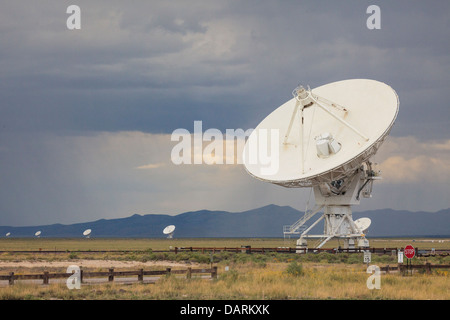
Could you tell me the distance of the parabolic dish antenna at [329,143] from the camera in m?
56.2

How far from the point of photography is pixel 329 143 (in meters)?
58.4

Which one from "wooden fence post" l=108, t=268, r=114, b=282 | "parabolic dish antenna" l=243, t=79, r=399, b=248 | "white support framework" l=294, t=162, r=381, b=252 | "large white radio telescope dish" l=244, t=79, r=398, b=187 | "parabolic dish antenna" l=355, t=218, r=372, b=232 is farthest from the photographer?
"parabolic dish antenna" l=355, t=218, r=372, b=232

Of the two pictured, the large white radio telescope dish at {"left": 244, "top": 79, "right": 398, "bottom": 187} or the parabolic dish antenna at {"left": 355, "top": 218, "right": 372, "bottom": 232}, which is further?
the parabolic dish antenna at {"left": 355, "top": 218, "right": 372, "bottom": 232}

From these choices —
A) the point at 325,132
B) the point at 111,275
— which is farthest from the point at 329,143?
the point at 111,275

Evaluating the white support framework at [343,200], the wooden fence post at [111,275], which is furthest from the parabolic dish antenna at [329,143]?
the wooden fence post at [111,275]

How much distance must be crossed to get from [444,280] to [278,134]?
29.7 metres

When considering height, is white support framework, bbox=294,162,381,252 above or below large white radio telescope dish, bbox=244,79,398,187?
below

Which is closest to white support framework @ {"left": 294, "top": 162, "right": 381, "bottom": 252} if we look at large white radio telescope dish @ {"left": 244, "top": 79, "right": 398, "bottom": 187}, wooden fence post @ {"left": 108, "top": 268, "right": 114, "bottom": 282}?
large white radio telescope dish @ {"left": 244, "top": 79, "right": 398, "bottom": 187}

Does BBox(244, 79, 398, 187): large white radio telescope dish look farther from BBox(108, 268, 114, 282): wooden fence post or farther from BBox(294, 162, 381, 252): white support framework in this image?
BBox(108, 268, 114, 282): wooden fence post

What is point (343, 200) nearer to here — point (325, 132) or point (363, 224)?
point (325, 132)

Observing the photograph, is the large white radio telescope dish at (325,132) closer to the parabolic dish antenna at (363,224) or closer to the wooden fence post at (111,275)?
the parabolic dish antenna at (363,224)

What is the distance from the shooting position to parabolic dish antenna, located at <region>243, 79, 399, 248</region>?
56219mm
